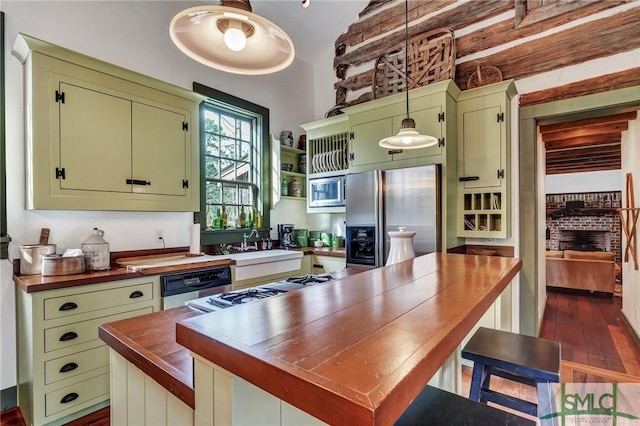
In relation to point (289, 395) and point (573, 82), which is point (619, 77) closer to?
point (573, 82)

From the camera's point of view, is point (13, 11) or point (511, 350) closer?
point (511, 350)

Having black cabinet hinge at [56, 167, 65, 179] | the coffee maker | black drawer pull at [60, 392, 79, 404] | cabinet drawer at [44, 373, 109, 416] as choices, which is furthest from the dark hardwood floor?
black cabinet hinge at [56, 167, 65, 179]

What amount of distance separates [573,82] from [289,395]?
11.3 ft

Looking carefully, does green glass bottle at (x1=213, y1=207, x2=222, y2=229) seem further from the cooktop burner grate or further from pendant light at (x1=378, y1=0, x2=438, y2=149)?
pendant light at (x1=378, y1=0, x2=438, y2=149)

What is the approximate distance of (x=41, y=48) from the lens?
6.90 feet

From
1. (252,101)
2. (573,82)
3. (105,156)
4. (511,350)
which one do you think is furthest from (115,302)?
(573,82)

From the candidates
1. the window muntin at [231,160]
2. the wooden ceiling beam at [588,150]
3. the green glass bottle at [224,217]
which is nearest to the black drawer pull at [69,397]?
the window muntin at [231,160]

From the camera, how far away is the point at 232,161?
3705mm

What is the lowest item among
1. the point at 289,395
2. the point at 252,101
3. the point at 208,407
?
the point at 208,407

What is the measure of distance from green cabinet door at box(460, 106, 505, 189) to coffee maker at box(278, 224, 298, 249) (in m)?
2.09

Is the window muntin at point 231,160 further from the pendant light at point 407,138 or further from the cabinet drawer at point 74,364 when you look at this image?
the pendant light at point 407,138

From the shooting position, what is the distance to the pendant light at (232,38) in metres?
1.12

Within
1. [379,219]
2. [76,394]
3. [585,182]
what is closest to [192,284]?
[76,394]

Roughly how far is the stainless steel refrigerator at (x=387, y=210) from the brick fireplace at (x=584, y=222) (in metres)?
7.01
